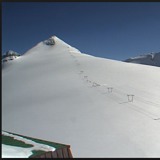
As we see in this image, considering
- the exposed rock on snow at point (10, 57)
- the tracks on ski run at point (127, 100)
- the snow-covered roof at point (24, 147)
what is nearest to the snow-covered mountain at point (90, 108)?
the tracks on ski run at point (127, 100)

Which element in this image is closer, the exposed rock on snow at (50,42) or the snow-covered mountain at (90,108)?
the snow-covered mountain at (90,108)

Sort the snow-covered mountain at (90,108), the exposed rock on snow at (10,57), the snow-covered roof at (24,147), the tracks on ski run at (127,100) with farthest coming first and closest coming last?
1. the exposed rock on snow at (10,57)
2. the tracks on ski run at (127,100)
3. the snow-covered mountain at (90,108)
4. the snow-covered roof at (24,147)

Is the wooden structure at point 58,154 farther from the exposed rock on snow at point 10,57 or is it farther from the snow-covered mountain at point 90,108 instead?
the exposed rock on snow at point 10,57

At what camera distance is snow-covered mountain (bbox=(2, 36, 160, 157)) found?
12.6 meters

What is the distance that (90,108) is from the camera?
1820cm

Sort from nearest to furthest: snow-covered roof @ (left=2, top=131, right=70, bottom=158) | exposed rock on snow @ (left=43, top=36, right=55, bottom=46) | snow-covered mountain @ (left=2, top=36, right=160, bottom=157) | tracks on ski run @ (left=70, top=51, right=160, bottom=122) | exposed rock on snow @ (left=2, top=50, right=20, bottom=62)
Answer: snow-covered roof @ (left=2, top=131, right=70, bottom=158) → snow-covered mountain @ (left=2, top=36, right=160, bottom=157) → tracks on ski run @ (left=70, top=51, right=160, bottom=122) → exposed rock on snow @ (left=2, top=50, right=20, bottom=62) → exposed rock on snow @ (left=43, top=36, right=55, bottom=46)

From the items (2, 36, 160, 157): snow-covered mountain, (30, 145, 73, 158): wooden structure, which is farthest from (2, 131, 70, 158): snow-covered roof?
(2, 36, 160, 157): snow-covered mountain

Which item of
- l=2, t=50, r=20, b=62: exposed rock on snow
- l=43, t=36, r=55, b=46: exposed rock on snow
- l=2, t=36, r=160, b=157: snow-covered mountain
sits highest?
l=43, t=36, r=55, b=46: exposed rock on snow

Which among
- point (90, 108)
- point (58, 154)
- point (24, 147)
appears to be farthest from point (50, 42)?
point (58, 154)

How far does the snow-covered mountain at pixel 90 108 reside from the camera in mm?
12648

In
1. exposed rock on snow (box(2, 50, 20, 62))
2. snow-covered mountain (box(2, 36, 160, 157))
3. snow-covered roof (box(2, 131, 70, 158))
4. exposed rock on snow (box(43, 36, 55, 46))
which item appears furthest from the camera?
exposed rock on snow (box(43, 36, 55, 46))

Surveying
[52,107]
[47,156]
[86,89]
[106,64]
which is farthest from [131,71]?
[47,156]

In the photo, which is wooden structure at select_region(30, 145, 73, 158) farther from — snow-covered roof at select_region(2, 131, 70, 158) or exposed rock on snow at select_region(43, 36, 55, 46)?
exposed rock on snow at select_region(43, 36, 55, 46)

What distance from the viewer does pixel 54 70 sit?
117 feet
